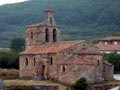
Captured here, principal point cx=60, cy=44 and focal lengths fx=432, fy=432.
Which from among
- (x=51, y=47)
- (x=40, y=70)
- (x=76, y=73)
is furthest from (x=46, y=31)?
(x=76, y=73)

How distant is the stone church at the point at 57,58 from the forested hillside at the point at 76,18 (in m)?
87.6

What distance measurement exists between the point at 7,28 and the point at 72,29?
84.9ft

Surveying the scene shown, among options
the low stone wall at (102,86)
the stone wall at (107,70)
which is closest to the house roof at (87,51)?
the stone wall at (107,70)

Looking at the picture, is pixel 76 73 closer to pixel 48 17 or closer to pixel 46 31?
pixel 46 31

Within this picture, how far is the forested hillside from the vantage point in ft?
501

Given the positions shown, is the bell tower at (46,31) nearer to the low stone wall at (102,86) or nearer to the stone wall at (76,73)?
the stone wall at (76,73)

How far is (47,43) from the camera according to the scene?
53.2 m

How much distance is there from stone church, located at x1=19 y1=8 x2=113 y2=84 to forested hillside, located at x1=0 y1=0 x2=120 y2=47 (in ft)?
287

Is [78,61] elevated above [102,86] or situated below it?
above

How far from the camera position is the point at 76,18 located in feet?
582

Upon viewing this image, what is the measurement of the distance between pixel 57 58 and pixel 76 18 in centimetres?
13084

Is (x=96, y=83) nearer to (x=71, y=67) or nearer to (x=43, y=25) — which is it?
(x=71, y=67)

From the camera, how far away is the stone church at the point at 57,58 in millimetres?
44719

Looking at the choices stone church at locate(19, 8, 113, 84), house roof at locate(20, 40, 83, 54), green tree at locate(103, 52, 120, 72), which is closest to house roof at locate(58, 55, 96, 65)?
stone church at locate(19, 8, 113, 84)
